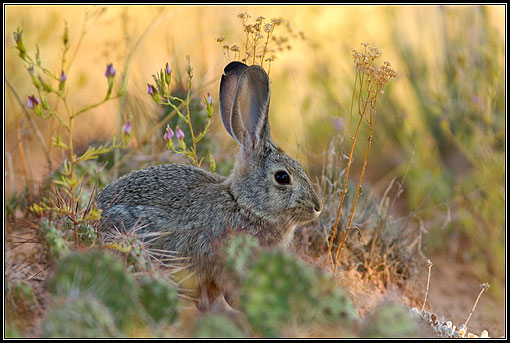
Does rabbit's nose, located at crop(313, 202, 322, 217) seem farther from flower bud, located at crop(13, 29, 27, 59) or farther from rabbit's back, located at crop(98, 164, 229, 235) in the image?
flower bud, located at crop(13, 29, 27, 59)

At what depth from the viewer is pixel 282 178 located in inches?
166

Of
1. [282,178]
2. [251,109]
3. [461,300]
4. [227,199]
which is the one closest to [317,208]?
[282,178]

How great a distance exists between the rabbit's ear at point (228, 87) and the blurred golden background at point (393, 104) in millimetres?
1011

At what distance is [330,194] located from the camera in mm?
4836

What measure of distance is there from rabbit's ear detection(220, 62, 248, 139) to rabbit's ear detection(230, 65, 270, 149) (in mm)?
58

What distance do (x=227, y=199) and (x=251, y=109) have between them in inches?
25.3

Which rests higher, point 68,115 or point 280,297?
point 68,115

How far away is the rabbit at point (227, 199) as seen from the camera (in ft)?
13.2

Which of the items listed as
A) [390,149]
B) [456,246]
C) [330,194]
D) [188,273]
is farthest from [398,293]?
[390,149]

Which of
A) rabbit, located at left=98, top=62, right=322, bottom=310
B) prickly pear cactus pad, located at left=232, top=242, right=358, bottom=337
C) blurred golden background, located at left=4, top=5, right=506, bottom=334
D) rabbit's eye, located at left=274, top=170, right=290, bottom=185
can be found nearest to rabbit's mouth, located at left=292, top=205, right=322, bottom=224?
rabbit, located at left=98, top=62, right=322, bottom=310

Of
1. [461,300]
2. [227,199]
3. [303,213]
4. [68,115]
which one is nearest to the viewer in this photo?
[68,115]

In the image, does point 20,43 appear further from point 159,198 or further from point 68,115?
point 159,198

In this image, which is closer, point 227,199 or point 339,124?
point 227,199

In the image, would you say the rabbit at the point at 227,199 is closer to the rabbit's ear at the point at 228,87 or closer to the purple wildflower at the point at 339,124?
the rabbit's ear at the point at 228,87
